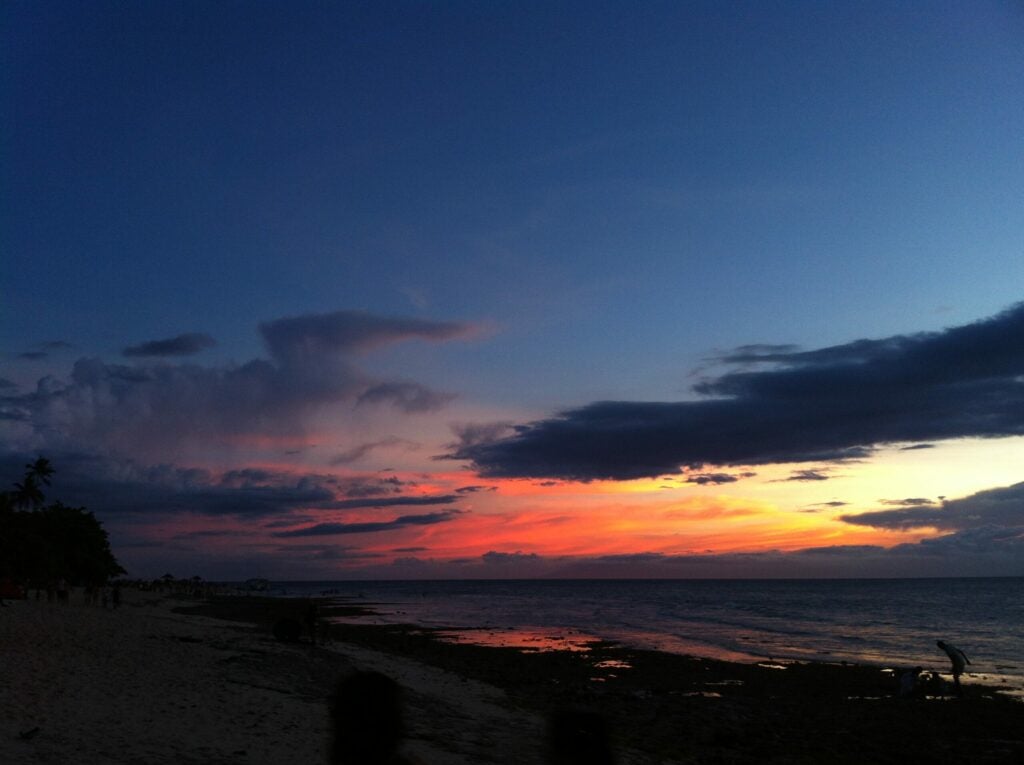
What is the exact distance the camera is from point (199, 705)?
15.4 metres

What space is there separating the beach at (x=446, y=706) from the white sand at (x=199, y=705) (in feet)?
0.18

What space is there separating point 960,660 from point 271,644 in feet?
80.4

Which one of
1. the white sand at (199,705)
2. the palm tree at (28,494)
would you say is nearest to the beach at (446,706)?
the white sand at (199,705)

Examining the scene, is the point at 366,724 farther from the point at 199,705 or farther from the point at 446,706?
the point at 446,706

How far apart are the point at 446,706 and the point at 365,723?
1774 centimetres

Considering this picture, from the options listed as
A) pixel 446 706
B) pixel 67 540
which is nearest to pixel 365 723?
pixel 446 706

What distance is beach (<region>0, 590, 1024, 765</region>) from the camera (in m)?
12.9

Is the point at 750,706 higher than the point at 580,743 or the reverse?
the reverse

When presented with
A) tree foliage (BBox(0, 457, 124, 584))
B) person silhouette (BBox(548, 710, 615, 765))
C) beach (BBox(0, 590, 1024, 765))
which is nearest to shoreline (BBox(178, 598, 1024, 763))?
beach (BBox(0, 590, 1024, 765))

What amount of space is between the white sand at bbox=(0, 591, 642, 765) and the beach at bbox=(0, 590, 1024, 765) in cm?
5

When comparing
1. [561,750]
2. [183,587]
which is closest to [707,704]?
[561,750]

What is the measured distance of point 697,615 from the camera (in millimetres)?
72875

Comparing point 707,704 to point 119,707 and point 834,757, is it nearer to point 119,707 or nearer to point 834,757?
point 834,757

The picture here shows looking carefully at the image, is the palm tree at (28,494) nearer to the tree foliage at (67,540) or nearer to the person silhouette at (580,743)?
the tree foliage at (67,540)
